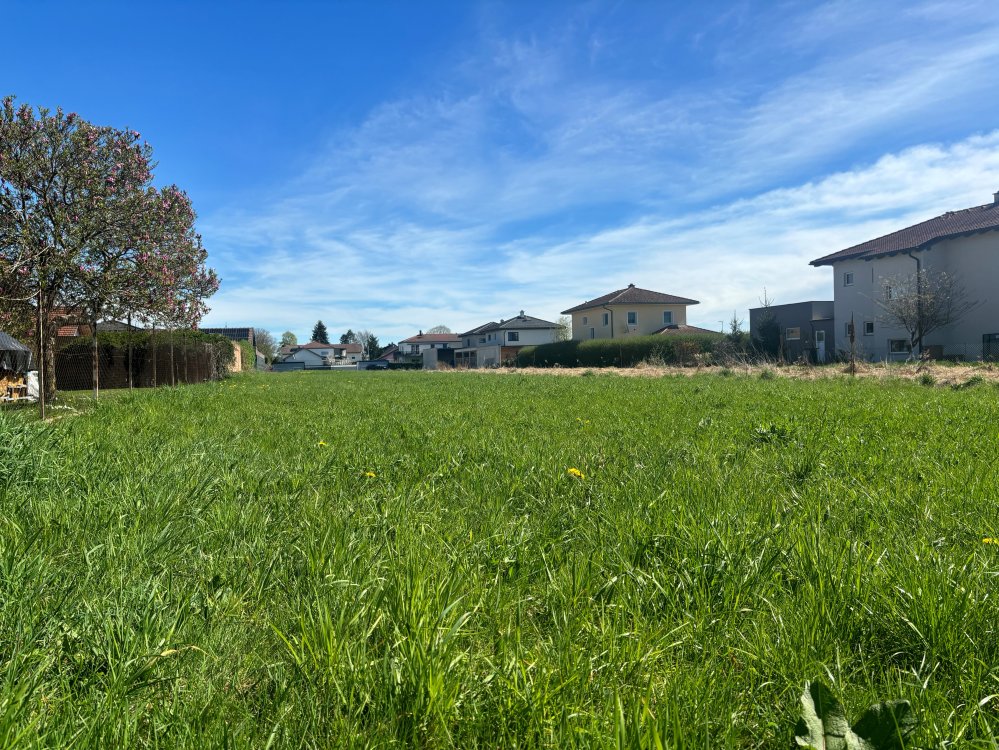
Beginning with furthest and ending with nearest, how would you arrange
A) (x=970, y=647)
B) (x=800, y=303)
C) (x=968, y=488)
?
1. (x=800, y=303)
2. (x=968, y=488)
3. (x=970, y=647)

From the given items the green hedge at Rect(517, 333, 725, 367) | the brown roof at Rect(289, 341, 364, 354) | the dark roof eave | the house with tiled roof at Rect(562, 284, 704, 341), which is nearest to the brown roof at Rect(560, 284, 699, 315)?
the house with tiled roof at Rect(562, 284, 704, 341)

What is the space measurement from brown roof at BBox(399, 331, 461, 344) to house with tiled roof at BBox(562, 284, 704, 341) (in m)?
58.2

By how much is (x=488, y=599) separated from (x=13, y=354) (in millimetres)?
26733

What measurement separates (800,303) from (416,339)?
86177 millimetres

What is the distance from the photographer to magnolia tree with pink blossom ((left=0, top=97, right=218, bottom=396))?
12.6 meters

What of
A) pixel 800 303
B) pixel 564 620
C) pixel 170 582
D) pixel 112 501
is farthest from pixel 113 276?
pixel 800 303

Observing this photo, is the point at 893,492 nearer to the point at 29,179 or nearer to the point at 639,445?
the point at 639,445

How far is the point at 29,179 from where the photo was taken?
12805 millimetres

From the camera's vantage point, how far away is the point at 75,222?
1327cm

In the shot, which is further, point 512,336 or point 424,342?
point 424,342

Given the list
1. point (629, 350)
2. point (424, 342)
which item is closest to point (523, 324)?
point (629, 350)

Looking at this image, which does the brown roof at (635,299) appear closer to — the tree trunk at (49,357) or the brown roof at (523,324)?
the brown roof at (523,324)

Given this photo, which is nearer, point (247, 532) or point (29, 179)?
point (247, 532)

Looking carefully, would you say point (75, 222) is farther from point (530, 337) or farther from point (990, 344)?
point (530, 337)
